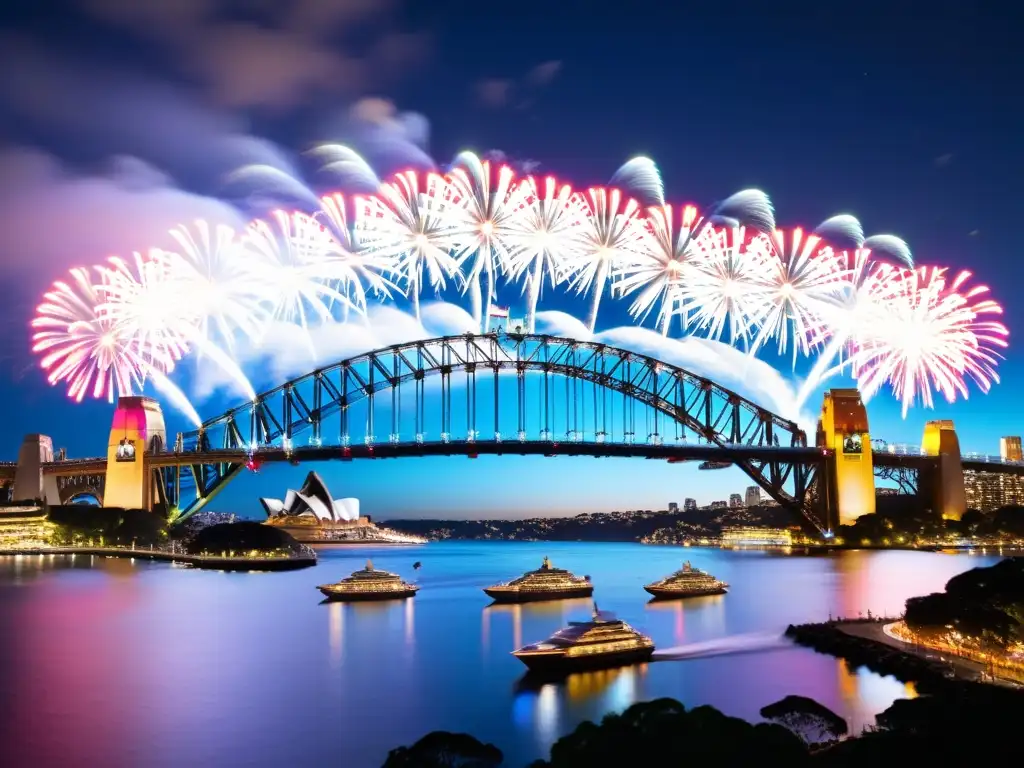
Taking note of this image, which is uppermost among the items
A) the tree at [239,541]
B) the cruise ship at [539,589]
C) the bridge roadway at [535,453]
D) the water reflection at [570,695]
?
the bridge roadway at [535,453]

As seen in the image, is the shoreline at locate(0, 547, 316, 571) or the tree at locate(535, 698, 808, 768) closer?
the tree at locate(535, 698, 808, 768)

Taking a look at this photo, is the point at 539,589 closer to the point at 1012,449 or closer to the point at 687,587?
the point at 687,587

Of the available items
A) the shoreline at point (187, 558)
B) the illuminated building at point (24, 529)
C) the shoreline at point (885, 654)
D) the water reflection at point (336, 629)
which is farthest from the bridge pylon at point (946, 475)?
the illuminated building at point (24, 529)

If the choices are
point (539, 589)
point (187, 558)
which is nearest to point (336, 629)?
point (539, 589)

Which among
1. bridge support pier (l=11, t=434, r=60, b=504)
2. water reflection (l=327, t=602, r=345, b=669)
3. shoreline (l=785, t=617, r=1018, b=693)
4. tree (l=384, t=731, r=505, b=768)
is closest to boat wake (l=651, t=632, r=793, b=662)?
shoreline (l=785, t=617, r=1018, b=693)

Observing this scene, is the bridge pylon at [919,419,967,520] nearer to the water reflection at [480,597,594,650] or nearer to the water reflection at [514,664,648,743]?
the water reflection at [480,597,594,650]

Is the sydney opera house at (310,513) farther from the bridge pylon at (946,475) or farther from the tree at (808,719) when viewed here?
the tree at (808,719)
